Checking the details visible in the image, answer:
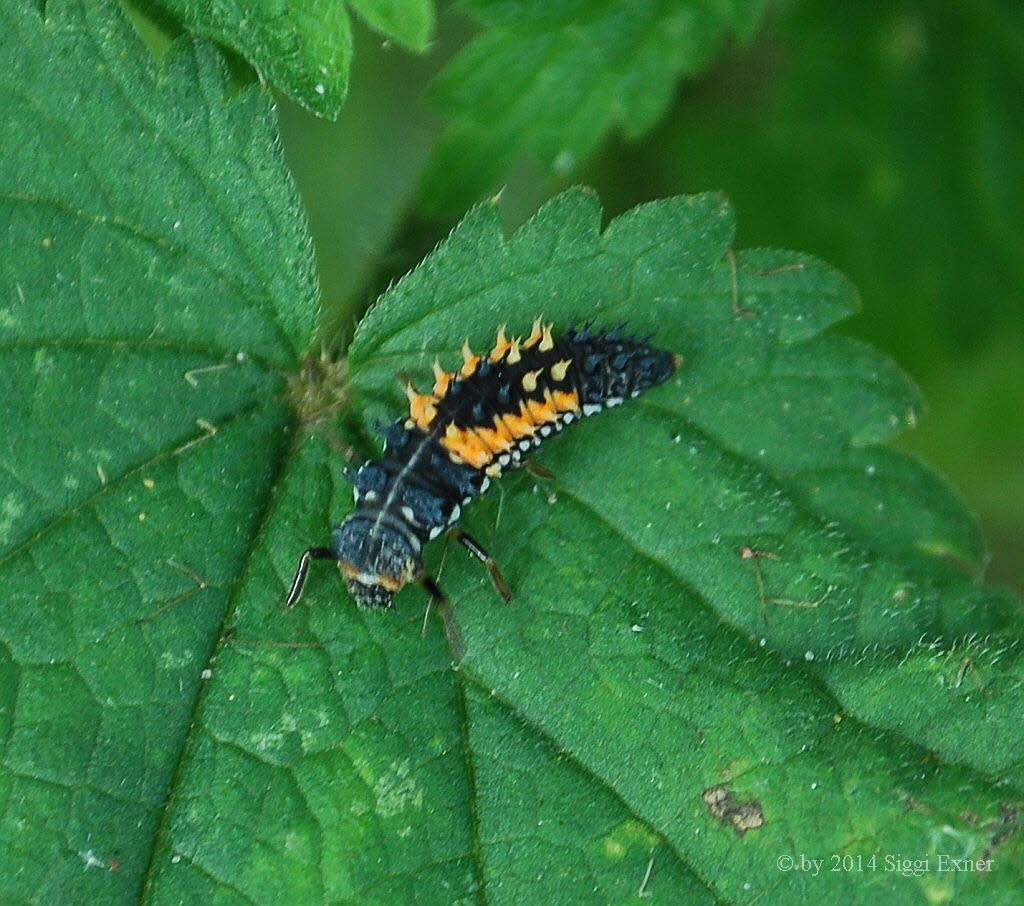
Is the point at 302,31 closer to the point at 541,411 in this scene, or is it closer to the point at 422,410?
the point at 422,410

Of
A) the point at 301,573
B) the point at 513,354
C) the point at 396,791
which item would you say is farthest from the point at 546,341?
the point at 396,791

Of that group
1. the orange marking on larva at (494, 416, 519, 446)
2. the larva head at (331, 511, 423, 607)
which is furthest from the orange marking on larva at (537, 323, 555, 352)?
the larva head at (331, 511, 423, 607)

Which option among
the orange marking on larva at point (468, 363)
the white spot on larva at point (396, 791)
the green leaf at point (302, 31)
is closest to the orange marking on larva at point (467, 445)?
the orange marking on larva at point (468, 363)

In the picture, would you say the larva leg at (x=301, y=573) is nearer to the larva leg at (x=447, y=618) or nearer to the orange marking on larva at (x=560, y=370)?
the larva leg at (x=447, y=618)

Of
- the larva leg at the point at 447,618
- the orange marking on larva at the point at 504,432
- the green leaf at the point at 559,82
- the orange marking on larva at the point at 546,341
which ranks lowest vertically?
the larva leg at the point at 447,618

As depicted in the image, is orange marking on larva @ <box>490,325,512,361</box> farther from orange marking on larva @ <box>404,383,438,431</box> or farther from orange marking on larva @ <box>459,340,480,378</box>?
orange marking on larva @ <box>404,383,438,431</box>

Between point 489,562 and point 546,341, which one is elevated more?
point 546,341

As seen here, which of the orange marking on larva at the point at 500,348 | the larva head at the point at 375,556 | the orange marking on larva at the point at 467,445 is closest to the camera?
the larva head at the point at 375,556
